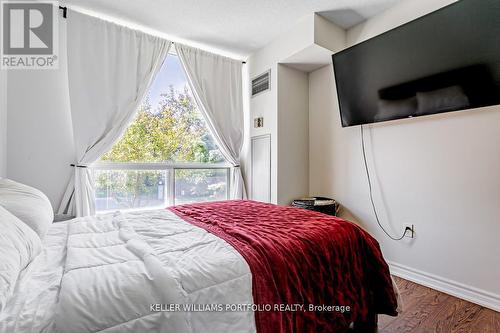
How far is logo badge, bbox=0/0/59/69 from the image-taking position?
228cm

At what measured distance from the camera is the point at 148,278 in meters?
0.85

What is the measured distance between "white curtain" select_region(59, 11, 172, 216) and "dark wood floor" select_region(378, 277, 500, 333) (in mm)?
2894

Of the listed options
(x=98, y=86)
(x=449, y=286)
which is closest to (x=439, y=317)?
(x=449, y=286)

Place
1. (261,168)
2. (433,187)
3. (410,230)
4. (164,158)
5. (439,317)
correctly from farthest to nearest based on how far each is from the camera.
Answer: (261,168) → (164,158) → (410,230) → (433,187) → (439,317)

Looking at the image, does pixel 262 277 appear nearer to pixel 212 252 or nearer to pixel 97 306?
pixel 212 252

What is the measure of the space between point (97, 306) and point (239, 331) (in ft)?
1.62

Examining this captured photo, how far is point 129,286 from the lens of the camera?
803 mm

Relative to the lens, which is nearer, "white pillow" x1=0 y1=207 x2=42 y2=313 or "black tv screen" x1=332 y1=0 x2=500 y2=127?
"white pillow" x1=0 y1=207 x2=42 y2=313

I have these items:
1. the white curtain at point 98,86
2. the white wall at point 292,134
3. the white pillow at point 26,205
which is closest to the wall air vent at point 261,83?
the white wall at point 292,134

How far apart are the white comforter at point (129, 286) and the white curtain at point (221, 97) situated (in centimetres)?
228

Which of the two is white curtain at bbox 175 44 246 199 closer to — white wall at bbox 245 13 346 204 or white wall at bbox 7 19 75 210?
white wall at bbox 245 13 346 204

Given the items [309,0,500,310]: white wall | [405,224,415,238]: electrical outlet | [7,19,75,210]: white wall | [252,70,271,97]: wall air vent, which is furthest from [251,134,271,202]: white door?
[7,19,75,210]: white wall

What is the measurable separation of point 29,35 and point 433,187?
13.6 ft

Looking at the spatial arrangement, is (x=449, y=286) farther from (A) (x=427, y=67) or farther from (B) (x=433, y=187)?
(A) (x=427, y=67)
